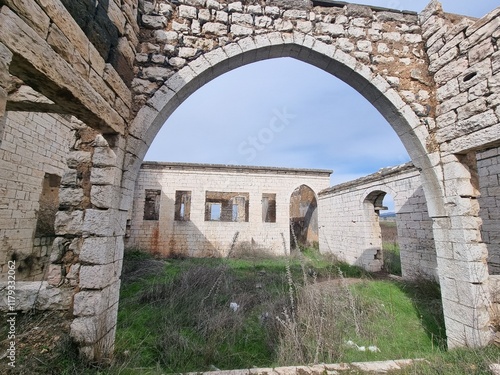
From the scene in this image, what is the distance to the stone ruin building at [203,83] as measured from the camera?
2027 millimetres

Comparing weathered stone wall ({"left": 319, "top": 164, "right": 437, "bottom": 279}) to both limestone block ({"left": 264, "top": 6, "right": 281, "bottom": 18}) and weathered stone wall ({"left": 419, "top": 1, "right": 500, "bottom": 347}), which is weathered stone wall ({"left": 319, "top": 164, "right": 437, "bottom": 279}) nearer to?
weathered stone wall ({"left": 419, "top": 1, "right": 500, "bottom": 347})

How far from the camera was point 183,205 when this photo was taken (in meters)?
12.4

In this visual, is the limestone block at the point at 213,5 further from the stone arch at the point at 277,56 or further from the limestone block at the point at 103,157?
the limestone block at the point at 103,157

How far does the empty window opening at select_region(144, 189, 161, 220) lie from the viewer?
1120 centimetres

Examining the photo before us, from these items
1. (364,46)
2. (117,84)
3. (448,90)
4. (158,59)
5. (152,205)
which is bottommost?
(152,205)

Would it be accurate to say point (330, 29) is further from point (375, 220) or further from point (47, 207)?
point (47, 207)

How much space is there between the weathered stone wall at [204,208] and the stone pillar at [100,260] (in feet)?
27.4

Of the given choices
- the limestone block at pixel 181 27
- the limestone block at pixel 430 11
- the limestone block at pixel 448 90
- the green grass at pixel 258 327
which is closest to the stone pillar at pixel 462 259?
the green grass at pixel 258 327

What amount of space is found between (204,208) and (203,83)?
8.64 metres

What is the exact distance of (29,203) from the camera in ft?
17.8

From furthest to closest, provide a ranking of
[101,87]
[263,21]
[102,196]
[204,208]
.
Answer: [204,208] → [263,21] → [102,196] → [101,87]

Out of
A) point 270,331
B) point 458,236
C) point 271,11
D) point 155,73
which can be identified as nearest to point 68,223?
point 155,73

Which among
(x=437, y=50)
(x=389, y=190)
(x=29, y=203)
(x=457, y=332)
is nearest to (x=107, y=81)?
(x=437, y=50)

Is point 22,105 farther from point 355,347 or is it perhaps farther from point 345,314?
point 345,314
